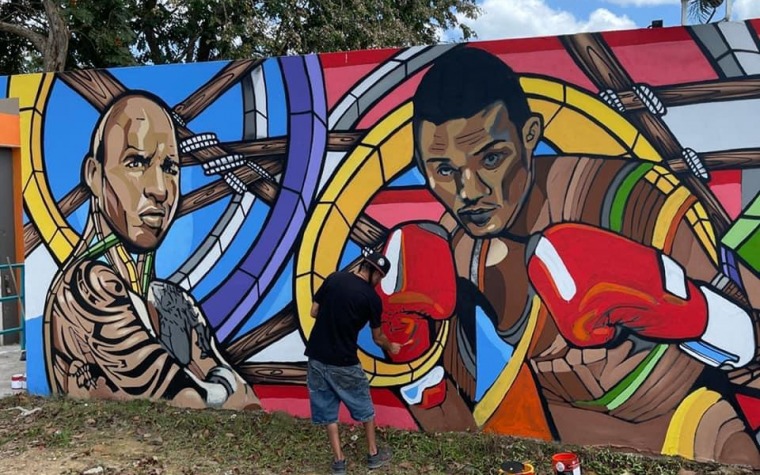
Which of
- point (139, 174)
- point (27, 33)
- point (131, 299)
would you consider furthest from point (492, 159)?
point (27, 33)

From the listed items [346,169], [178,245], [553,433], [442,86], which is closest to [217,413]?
[178,245]

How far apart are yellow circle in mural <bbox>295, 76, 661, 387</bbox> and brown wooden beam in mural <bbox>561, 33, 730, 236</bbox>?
0.07m

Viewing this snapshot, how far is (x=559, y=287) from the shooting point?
4.27 meters

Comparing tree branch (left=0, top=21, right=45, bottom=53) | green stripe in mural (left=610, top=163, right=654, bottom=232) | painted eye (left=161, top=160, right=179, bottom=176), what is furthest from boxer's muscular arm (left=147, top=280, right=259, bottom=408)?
tree branch (left=0, top=21, right=45, bottom=53)

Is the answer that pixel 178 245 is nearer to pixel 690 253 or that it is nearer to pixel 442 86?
pixel 442 86

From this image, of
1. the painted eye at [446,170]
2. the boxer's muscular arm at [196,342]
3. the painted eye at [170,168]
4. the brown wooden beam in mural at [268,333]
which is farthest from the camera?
the painted eye at [170,168]

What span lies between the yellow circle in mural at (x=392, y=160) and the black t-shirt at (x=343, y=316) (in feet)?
2.03

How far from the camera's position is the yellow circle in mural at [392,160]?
4.13 metres

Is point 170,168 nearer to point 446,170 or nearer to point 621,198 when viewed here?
point 446,170

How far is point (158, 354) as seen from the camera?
5293 millimetres

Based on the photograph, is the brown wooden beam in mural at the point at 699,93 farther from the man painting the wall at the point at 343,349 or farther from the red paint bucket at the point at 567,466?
the red paint bucket at the point at 567,466

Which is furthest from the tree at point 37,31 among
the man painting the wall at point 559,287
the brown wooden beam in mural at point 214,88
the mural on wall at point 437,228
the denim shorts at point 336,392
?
the denim shorts at point 336,392

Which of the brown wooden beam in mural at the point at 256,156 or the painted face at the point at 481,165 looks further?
the brown wooden beam in mural at the point at 256,156

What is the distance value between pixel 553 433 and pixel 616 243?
4.67 ft
